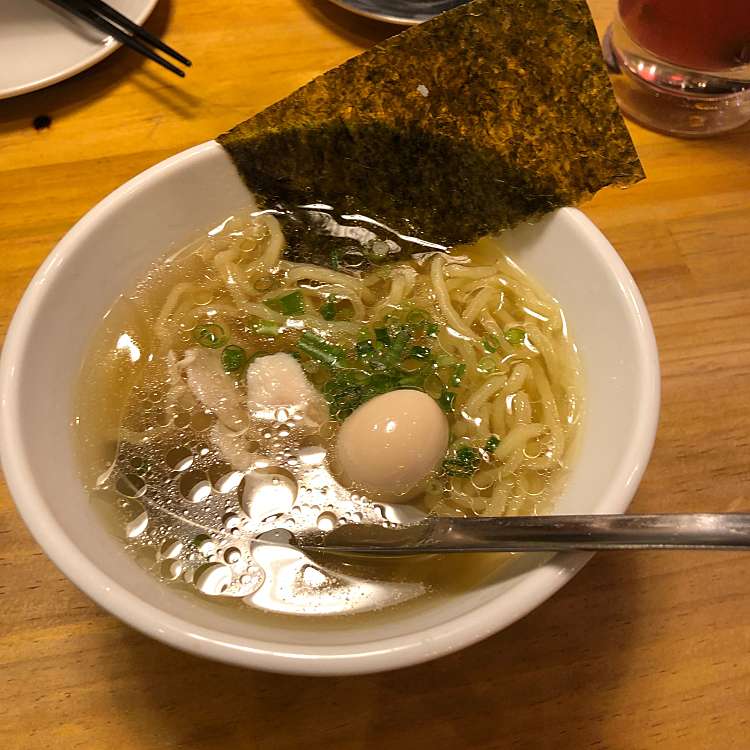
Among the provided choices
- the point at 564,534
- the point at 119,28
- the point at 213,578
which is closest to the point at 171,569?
the point at 213,578

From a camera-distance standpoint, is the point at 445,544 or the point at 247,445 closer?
the point at 445,544

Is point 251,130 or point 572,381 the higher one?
point 251,130

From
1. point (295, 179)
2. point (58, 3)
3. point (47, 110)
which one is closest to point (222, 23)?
point (58, 3)

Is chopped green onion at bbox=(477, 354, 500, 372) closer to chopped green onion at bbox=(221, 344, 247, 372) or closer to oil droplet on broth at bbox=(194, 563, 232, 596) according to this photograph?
chopped green onion at bbox=(221, 344, 247, 372)

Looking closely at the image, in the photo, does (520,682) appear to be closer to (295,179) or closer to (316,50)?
(295,179)

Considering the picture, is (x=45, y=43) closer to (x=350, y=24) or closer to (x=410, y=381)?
(x=350, y=24)
